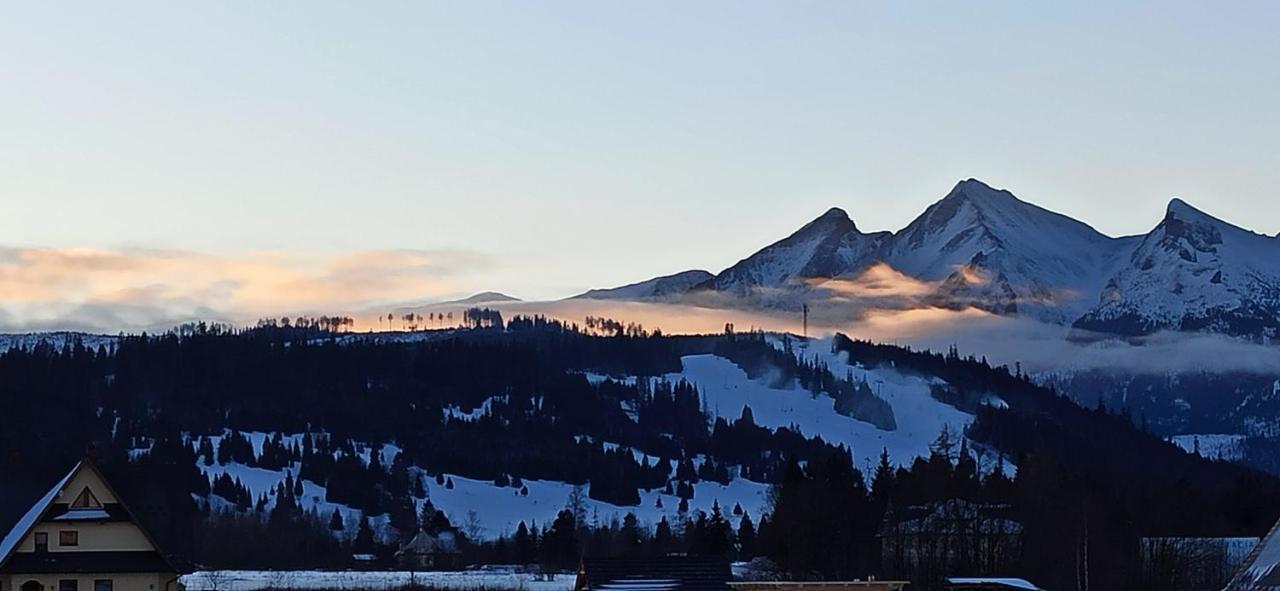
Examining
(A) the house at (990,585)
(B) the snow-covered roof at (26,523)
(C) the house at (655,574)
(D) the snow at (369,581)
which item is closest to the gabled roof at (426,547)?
(D) the snow at (369,581)

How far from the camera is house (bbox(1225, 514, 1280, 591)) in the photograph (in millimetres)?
43188

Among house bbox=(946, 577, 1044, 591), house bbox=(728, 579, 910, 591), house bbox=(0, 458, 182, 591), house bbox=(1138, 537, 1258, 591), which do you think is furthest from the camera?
house bbox=(1138, 537, 1258, 591)

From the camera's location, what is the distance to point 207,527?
18400 cm

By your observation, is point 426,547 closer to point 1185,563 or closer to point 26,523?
point 1185,563

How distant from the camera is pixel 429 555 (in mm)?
180875

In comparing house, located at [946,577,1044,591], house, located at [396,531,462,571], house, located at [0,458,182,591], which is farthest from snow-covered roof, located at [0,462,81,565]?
house, located at [396,531,462,571]

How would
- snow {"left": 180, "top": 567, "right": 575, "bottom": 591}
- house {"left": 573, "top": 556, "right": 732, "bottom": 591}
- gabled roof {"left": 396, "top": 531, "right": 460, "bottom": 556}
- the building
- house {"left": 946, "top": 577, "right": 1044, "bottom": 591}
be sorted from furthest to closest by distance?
gabled roof {"left": 396, "top": 531, "right": 460, "bottom": 556} < snow {"left": 180, "top": 567, "right": 575, "bottom": 591} < the building < house {"left": 946, "top": 577, "right": 1044, "bottom": 591} < house {"left": 573, "top": 556, "right": 732, "bottom": 591}

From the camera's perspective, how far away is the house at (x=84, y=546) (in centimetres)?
7675

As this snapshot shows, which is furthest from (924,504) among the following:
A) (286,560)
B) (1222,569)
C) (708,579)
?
(286,560)

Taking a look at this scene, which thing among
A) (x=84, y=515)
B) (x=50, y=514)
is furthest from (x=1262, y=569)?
(x=50, y=514)

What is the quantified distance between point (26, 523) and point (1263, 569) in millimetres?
47264

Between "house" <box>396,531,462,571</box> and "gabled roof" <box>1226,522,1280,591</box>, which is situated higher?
"gabled roof" <box>1226,522,1280,591</box>

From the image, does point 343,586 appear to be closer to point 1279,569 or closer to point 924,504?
point 924,504

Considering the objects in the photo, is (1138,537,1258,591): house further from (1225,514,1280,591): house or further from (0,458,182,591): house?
(1225,514,1280,591): house
